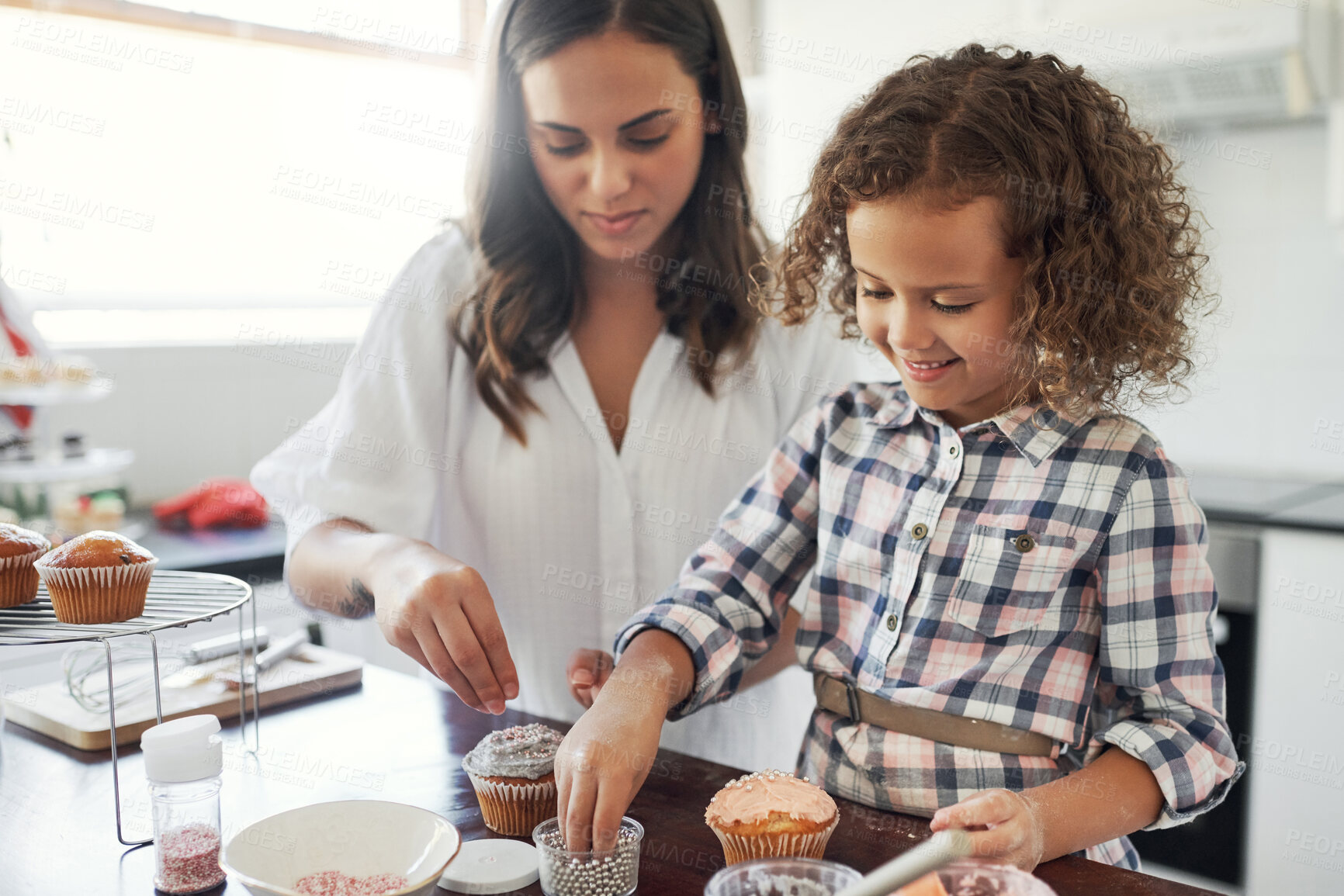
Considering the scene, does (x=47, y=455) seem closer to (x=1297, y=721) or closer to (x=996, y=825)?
(x=996, y=825)

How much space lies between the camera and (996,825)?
883 mm

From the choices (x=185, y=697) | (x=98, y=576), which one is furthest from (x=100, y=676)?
(x=98, y=576)

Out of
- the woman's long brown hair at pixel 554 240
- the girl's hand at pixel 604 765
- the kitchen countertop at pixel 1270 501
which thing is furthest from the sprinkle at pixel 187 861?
the kitchen countertop at pixel 1270 501

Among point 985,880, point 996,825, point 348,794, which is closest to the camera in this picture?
point 985,880

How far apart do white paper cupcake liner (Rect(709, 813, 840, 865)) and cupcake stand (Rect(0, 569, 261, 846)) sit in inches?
20.3

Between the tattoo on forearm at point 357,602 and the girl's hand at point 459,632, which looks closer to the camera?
the girl's hand at point 459,632

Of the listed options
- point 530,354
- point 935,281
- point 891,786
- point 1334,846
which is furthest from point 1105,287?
point 1334,846

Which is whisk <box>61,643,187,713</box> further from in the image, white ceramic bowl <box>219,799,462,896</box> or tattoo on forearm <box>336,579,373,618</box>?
white ceramic bowl <box>219,799,462,896</box>

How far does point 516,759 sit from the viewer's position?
1.04 metres

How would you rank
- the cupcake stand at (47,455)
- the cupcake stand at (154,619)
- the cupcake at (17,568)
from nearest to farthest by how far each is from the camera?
1. the cupcake stand at (154,619)
2. the cupcake at (17,568)
3. the cupcake stand at (47,455)

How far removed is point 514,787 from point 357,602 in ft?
1.34

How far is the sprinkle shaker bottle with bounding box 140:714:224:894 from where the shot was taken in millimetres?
913

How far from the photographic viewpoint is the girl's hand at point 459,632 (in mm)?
1062

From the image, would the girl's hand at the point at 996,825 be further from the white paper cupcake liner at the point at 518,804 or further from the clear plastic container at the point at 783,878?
the white paper cupcake liner at the point at 518,804
